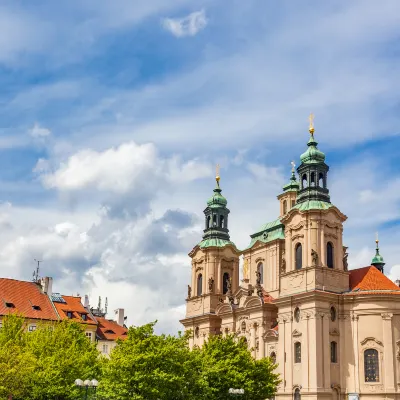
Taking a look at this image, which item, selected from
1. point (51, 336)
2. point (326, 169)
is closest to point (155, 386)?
point (51, 336)

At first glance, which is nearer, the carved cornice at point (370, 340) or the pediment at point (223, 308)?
the carved cornice at point (370, 340)

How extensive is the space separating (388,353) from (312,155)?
22264 millimetres

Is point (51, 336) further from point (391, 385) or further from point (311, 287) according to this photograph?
point (391, 385)

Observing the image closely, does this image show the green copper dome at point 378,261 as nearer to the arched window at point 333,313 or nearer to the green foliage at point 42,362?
the arched window at point 333,313

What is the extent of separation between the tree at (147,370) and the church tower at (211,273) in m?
27.7

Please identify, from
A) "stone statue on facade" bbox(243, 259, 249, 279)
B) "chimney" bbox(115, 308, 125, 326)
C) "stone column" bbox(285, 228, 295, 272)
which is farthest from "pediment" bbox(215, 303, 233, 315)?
"chimney" bbox(115, 308, 125, 326)

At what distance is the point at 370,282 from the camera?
207 ft

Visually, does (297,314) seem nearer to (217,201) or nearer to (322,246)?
(322,246)

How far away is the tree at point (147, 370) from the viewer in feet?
152

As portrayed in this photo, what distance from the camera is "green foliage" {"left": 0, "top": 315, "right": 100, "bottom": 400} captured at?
5259 cm

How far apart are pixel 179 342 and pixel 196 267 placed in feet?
110

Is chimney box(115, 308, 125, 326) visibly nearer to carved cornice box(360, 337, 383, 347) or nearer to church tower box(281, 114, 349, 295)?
church tower box(281, 114, 349, 295)

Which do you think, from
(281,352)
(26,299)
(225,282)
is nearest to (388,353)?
(281,352)

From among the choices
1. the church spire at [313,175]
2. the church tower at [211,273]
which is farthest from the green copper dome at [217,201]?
the church spire at [313,175]
